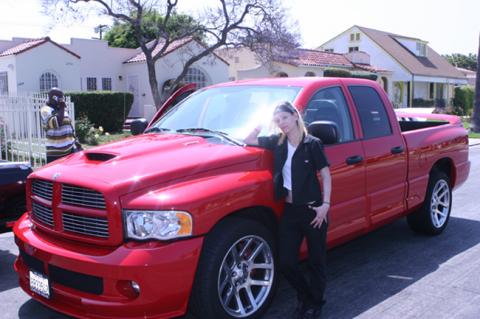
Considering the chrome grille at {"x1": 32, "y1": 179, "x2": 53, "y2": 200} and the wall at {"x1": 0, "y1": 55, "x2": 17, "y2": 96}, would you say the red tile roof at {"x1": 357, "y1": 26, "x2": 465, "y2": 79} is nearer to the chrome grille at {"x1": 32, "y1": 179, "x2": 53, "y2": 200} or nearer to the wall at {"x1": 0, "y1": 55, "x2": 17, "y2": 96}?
the wall at {"x1": 0, "y1": 55, "x2": 17, "y2": 96}

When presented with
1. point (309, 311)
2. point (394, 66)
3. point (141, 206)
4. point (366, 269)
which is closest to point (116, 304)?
point (141, 206)

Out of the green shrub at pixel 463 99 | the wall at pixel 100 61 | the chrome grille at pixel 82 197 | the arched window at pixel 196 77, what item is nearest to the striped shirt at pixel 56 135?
the chrome grille at pixel 82 197

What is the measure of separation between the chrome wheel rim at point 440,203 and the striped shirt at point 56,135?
5.17 m

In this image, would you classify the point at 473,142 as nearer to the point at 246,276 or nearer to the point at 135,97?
the point at 135,97

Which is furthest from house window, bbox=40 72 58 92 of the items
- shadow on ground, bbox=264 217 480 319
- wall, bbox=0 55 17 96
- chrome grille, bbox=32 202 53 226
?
chrome grille, bbox=32 202 53 226

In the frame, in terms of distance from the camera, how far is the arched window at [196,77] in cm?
3114

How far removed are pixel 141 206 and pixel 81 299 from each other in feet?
2.49

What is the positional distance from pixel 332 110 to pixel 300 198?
1472mm

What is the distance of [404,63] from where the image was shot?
1737 inches

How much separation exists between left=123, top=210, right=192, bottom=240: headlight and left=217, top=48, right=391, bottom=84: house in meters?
27.5

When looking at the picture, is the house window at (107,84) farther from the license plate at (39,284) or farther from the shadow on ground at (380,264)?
the license plate at (39,284)

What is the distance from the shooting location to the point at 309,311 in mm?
4102

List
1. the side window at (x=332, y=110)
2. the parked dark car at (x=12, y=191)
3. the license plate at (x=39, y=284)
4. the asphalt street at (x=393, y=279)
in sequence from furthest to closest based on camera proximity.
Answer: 1. the parked dark car at (x=12, y=191)
2. the side window at (x=332, y=110)
3. the asphalt street at (x=393, y=279)
4. the license plate at (x=39, y=284)

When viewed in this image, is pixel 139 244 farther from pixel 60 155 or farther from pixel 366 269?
pixel 60 155
